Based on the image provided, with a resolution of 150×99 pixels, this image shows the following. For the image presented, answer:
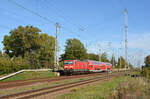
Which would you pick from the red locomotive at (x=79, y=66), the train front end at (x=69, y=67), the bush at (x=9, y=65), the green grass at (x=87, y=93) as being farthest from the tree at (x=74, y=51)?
the green grass at (x=87, y=93)

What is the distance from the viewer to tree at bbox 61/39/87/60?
8831 centimetres

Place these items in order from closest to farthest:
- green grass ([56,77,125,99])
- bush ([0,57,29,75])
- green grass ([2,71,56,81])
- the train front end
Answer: green grass ([56,77,125,99]) < green grass ([2,71,56,81]) < bush ([0,57,29,75]) < the train front end

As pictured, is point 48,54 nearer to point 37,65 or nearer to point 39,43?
point 39,43

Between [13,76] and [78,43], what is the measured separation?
68.2 m

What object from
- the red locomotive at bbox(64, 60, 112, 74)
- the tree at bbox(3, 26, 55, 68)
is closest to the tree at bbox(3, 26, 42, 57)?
the tree at bbox(3, 26, 55, 68)

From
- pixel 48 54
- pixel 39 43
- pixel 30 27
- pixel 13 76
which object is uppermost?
pixel 30 27

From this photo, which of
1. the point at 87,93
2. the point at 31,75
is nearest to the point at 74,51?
the point at 31,75

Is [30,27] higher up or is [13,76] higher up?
[30,27]

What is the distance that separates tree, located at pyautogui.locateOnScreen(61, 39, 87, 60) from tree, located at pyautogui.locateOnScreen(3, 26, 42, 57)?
3224 cm

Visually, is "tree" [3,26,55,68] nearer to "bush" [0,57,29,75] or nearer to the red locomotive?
the red locomotive

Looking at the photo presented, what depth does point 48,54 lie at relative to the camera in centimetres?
5238

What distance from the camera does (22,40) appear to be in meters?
54.4

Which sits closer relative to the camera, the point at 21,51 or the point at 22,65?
the point at 22,65

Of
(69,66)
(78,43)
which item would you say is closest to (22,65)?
(69,66)
